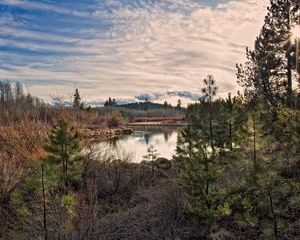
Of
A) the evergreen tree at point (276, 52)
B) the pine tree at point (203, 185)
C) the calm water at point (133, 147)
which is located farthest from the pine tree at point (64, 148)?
the evergreen tree at point (276, 52)

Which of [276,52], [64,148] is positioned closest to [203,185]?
[64,148]

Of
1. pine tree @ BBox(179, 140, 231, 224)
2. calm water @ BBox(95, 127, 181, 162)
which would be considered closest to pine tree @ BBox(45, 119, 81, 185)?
calm water @ BBox(95, 127, 181, 162)

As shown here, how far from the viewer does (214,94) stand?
7.95 m

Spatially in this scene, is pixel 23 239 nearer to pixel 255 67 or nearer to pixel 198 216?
pixel 198 216

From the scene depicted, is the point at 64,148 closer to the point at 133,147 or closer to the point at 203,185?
the point at 203,185

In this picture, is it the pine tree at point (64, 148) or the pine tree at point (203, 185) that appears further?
the pine tree at point (64, 148)

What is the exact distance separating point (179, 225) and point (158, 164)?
9131 mm

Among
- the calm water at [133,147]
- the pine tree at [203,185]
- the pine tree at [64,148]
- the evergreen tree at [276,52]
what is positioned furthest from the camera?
the evergreen tree at [276,52]

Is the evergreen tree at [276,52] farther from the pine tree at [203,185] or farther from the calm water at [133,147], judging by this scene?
the pine tree at [203,185]

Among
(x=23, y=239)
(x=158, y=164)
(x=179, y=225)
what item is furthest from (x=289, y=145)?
(x=158, y=164)

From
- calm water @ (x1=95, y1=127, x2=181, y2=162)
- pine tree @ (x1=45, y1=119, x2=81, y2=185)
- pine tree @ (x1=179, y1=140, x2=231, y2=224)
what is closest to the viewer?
pine tree @ (x1=179, y1=140, x2=231, y2=224)

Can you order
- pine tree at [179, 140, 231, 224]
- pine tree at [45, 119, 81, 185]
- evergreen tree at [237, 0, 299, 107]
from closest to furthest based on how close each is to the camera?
1. pine tree at [179, 140, 231, 224]
2. pine tree at [45, 119, 81, 185]
3. evergreen tree at [237, 0, 299, 107]

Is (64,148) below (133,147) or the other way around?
the other way around

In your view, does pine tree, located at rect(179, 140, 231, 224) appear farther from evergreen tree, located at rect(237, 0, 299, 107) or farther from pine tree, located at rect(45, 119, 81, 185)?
evergreen tree, located at rect(237, 0, 299, 107)
